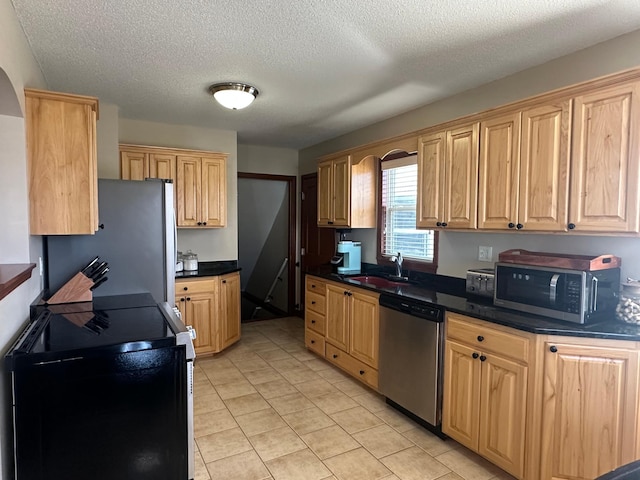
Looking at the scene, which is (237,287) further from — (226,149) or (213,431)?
(213,431)

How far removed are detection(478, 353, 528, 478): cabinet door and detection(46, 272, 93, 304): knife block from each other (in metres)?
2.47

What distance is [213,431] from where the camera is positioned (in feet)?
8.89

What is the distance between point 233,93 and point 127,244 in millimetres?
1396

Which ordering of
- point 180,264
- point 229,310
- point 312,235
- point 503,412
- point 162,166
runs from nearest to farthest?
1. point 503,412
2. point 162,166
3. point 180,264
4. point 229,310
5. point 312,235

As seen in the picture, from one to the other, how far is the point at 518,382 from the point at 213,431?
202cm

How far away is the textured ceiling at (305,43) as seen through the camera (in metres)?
1.97

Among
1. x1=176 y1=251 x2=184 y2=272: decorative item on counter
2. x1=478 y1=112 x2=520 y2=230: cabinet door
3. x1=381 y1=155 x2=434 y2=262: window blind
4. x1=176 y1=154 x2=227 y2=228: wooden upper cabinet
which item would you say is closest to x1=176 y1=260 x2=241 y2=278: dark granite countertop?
x1=176 y1=251 x2=184 y2=272: decorative item on counter

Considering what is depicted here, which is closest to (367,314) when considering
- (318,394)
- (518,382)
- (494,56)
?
(318,394)

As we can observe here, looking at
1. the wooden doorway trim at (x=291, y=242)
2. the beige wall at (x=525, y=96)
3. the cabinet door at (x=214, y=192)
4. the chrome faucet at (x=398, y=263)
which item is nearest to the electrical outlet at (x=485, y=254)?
the beige wall at (x=525, y=96)

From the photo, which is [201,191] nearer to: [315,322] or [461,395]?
[315,322]

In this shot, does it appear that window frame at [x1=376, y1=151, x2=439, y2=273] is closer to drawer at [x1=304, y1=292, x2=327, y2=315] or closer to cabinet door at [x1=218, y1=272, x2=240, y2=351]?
drawer at [x1=304, y1=292, x2=327, y2=315]

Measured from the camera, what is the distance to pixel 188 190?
4199 mm

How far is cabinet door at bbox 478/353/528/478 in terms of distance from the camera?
6.90ft

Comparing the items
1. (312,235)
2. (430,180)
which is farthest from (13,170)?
(312,235)
